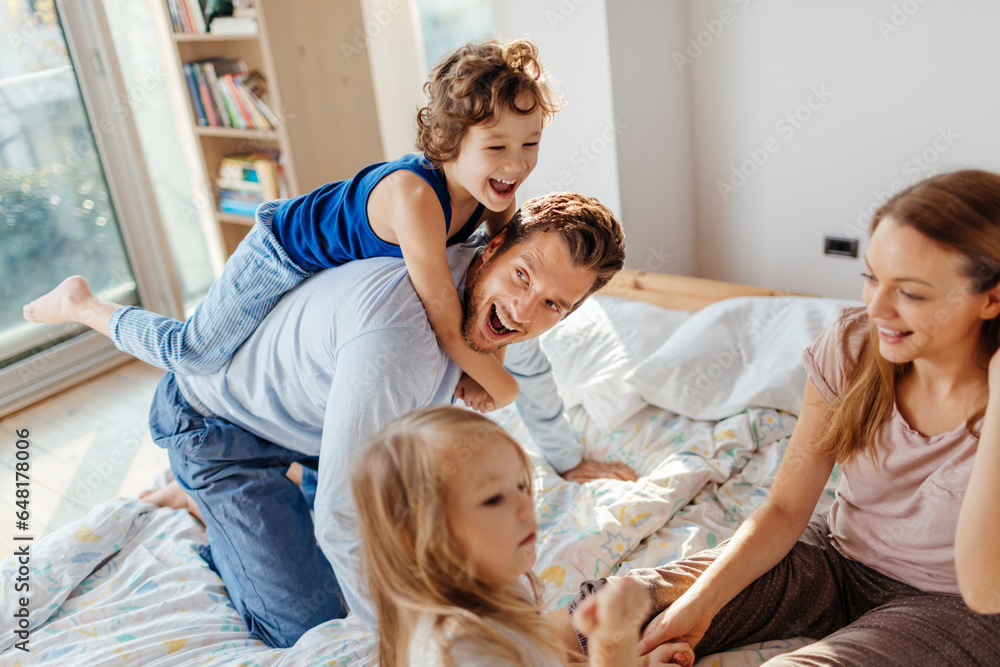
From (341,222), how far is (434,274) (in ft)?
0.86

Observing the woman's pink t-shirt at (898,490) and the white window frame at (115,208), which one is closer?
the woman's pink t-shirt at (898,490)

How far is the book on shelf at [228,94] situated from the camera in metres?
3.09

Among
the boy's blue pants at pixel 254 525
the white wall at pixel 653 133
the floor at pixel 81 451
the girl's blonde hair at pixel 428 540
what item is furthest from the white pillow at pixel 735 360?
the floor at pixel 81 451

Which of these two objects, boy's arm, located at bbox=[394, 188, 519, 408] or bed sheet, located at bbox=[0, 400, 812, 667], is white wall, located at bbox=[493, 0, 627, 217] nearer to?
bed sheet, located at bbox=[0, 400, 812, 667]

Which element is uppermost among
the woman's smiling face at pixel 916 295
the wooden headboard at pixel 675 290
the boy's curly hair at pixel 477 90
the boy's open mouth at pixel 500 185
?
the boy's curly hair at pixel 477 90

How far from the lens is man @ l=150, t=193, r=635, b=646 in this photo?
1.29 meters

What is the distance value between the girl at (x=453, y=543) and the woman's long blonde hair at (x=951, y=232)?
526mm

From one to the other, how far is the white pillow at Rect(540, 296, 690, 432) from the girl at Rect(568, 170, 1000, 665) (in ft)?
2.38

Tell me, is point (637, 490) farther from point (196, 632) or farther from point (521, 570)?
point (196, 632)

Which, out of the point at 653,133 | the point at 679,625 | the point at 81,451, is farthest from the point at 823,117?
the point at 81,451

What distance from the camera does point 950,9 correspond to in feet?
6.98

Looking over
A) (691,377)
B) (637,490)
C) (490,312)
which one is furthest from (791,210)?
(490,312)

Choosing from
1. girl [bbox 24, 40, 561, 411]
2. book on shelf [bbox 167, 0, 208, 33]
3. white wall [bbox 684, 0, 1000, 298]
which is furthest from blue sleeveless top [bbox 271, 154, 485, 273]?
book on shelf [bbox 167, 0, 208, 33]

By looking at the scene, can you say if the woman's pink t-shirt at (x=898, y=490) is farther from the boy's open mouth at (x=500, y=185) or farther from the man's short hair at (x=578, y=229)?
the boy's open mouth at (x=500, y=185)
